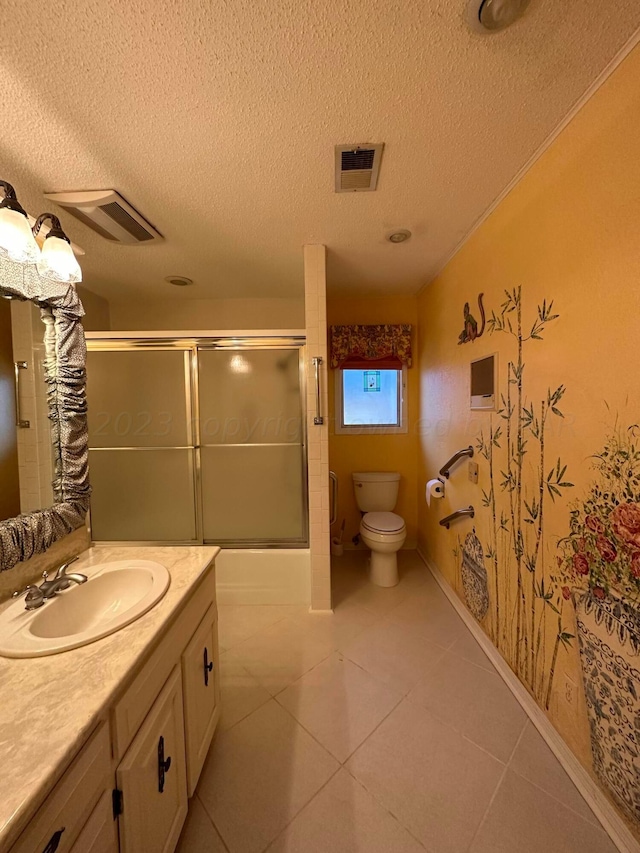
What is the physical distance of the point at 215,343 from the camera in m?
2.17

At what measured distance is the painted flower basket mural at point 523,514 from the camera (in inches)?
47.2

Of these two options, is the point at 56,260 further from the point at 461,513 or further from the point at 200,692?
the point at 461,513

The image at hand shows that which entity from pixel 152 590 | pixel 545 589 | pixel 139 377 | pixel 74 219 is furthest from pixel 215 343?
pixel 545 589

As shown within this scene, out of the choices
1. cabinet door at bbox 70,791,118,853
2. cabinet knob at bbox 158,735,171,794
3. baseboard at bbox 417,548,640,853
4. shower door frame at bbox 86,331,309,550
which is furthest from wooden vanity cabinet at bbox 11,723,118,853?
shower door frame at bbox 86,331,309,550

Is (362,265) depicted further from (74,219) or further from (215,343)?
(74,219)

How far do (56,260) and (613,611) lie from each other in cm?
216

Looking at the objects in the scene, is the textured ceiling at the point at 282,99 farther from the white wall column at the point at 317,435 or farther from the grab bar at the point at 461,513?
the grab bar at the point at 461,513

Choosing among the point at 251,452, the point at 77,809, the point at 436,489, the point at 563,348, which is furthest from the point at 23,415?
the point at 436,489

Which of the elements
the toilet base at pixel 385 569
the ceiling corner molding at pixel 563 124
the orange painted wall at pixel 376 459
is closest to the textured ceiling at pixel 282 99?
the ceiling corner molding at pixel 563 124

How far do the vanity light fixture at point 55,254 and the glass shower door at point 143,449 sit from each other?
3.59 ft

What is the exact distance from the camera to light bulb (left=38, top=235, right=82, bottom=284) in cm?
105

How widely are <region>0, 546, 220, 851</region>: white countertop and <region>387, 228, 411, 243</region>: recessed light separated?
203cm

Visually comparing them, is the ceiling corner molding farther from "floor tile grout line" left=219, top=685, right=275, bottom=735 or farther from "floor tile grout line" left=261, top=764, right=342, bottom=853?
"floor tile grout line" left=219, top=685, right=275, bottom=735

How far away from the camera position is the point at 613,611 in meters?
0.93
